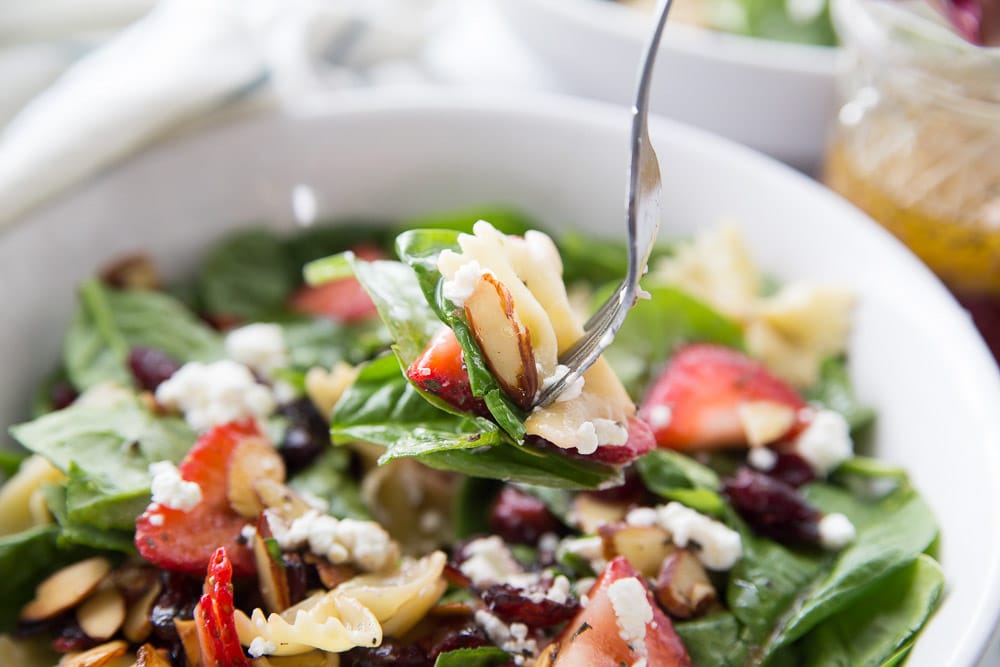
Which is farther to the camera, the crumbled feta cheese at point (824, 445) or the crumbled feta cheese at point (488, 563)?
the crumbled feta cheese at point (824, 445)

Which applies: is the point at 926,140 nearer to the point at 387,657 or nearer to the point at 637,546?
the point at 637,546

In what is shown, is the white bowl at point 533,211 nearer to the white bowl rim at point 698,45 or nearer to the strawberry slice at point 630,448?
the white bowl rim at point 698,45

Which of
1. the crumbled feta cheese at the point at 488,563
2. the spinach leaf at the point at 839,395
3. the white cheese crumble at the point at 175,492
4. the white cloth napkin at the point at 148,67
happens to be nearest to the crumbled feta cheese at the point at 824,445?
the spinach leaf at the point at 839,395

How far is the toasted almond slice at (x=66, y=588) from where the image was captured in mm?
1541

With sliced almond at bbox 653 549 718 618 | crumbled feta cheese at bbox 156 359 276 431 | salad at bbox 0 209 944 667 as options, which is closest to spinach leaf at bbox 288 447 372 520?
salad at bbox 0 209 944 667

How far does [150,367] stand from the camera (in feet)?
6.24

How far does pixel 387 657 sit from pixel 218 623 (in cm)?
24

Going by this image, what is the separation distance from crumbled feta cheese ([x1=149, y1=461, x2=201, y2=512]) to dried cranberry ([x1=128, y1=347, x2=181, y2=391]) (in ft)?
1.28

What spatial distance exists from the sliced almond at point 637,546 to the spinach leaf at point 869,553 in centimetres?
22

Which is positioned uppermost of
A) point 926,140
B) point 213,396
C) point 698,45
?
point 698,45

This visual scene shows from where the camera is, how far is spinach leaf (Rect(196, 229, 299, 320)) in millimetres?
2202

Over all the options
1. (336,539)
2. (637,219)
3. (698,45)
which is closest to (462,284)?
(637,219)

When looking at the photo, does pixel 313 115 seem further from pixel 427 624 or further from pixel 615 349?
pixel 427 624

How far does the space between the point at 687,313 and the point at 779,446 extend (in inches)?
13.5
